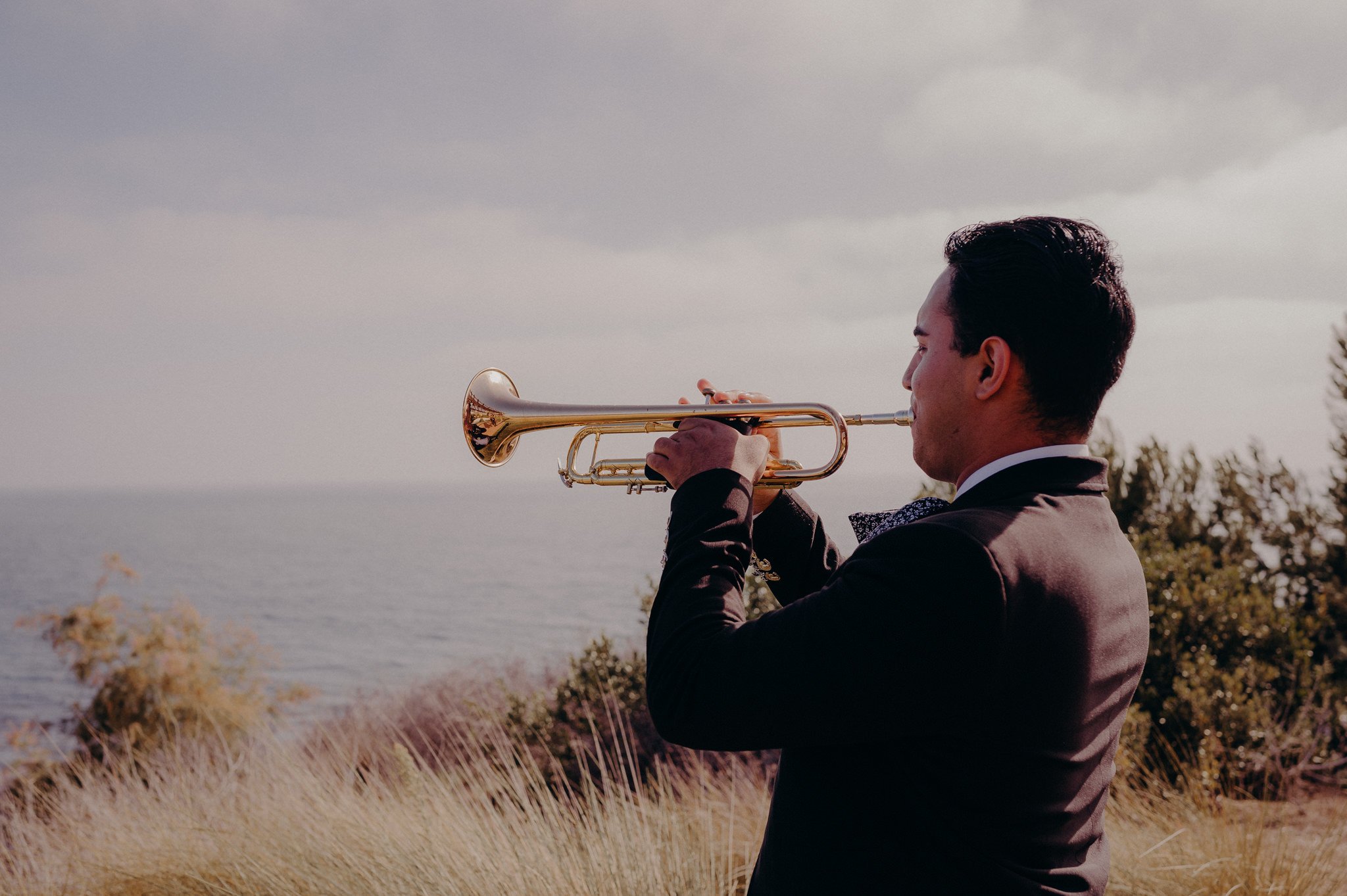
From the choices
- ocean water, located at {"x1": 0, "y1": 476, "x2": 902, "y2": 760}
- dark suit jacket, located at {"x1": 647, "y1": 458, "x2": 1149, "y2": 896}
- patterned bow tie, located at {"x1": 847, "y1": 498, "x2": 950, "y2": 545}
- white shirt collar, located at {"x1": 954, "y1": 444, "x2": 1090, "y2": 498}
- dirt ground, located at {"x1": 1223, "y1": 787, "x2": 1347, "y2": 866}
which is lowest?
ocean water, located at {"x1": 0, "y1": 476, "x2": 902, "y2": 760}

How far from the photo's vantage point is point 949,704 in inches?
55.1

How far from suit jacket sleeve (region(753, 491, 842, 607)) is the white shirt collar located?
606 millimetres

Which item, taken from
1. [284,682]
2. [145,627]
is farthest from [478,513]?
[145,627]

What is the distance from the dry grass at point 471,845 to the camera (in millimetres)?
3549

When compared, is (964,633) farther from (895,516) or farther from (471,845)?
(471,845)

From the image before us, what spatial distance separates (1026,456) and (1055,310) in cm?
26

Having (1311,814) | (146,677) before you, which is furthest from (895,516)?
(146,677)

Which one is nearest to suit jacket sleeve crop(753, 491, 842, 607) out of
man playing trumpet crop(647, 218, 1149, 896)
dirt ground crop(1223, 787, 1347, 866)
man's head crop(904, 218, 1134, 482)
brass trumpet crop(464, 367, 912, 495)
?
brass trumpet crop(464, 367, 912, 495)

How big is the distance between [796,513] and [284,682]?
1659 centimetres

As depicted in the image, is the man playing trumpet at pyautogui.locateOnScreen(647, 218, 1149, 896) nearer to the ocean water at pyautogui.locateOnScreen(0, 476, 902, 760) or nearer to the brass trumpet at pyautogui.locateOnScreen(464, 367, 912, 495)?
the brass trumpet at pyautogui.locateOnScreen(464, 367, 912, 495)

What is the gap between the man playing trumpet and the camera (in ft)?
4.57

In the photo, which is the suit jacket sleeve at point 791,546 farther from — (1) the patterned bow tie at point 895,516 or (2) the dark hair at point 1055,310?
(2) the dark hair at point 1055,310

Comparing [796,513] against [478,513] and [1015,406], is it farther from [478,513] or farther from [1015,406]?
Answer: [478,513]

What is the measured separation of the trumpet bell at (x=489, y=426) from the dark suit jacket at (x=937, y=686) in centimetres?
180
